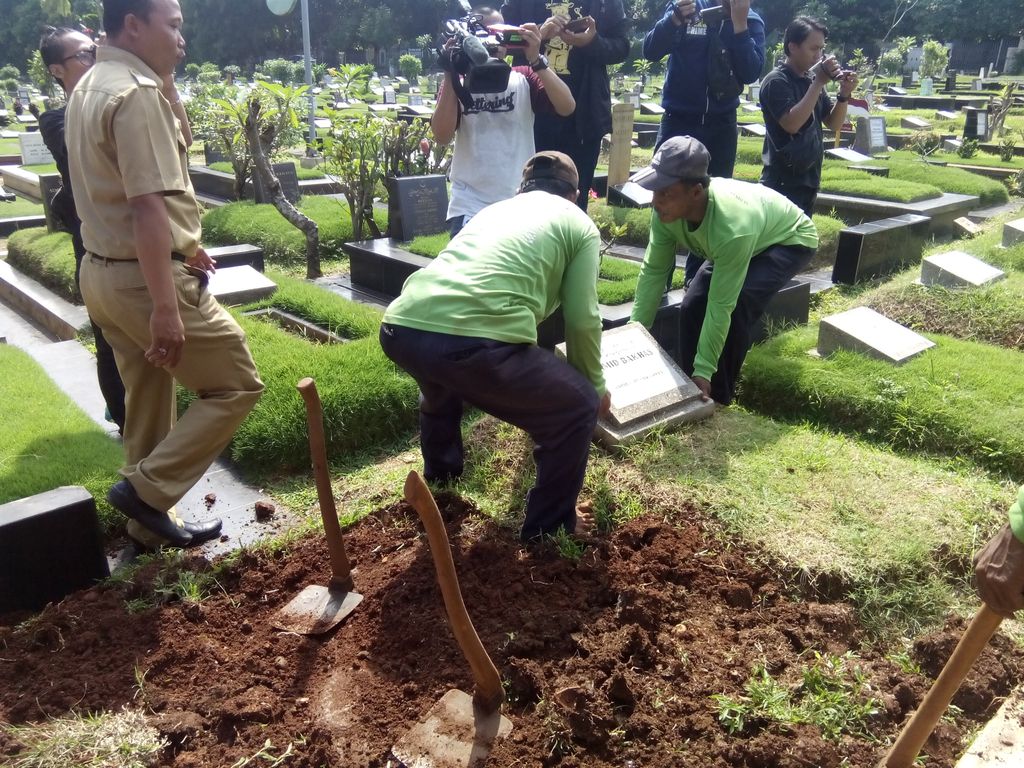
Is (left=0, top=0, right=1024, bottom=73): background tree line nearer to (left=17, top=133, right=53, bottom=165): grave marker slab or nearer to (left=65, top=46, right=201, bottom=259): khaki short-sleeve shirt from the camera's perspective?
(left=17, top=133, right=53, bottom=165): grave marker slab

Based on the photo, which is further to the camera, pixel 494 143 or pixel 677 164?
pixel 494 143

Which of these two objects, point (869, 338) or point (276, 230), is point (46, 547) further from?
point (276, 230)

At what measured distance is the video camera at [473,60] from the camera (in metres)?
4.00

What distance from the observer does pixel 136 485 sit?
9.16 feet

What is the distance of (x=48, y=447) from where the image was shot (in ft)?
11.7

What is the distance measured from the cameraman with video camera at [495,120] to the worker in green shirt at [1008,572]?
3.20 metres

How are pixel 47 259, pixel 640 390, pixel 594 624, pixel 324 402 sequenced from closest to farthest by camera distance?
pixel 594 624 < pixel 640 390 < pixel 324 402 < pixel 47 259

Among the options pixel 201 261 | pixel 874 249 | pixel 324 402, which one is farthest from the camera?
pixel 874 249

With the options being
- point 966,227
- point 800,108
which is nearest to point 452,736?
point 800,108

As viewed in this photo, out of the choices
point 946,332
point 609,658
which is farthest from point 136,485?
point 946,332

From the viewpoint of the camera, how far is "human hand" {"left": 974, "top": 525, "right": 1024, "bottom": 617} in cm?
163

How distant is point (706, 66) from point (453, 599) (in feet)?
15.5

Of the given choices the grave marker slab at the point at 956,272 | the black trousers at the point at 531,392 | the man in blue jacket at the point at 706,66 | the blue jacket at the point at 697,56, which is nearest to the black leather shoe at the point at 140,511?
the black trousers at the point at 531,392

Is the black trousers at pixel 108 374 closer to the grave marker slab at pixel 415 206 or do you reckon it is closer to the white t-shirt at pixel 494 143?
the white t-shirt at pixel 494 143
